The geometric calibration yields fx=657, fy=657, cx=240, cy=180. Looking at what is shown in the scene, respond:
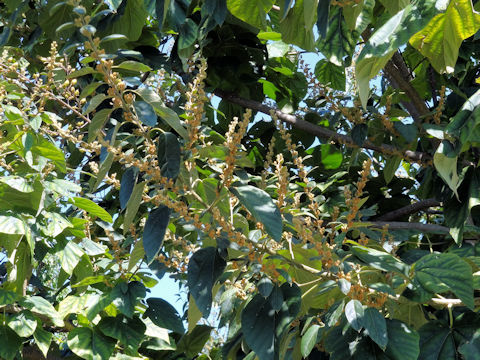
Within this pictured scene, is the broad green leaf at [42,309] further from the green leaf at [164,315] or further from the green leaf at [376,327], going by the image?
the green leaf at [376,327]

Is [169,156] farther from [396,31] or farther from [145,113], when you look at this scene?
[396,31]

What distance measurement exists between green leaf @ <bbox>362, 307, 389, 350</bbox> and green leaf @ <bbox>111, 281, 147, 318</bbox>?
0.75 m

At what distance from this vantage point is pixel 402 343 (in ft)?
4.03

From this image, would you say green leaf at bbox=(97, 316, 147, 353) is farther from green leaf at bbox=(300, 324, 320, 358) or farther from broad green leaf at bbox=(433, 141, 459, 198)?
broad green leaf at bbox=(433, 141, 459, 198)

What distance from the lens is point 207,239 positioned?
1.36m

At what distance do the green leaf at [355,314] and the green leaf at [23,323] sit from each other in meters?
0.92

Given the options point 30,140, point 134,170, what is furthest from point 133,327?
point 134,170

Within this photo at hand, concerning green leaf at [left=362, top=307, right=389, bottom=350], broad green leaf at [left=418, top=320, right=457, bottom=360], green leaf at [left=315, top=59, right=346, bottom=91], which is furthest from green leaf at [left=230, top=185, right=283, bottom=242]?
green leaf at [left=315, top=59, right=346, bottom=91]

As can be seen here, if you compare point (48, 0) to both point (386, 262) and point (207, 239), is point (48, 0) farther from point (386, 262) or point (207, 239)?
point (386, 262)

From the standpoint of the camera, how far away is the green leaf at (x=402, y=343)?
1204 mm

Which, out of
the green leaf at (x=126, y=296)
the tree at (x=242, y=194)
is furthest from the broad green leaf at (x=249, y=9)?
the green leaf at (x=126, y=296)

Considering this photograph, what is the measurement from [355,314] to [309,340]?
130 millimetres

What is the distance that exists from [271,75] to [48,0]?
0.94 metres

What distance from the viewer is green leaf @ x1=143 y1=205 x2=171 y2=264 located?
3.89ft
